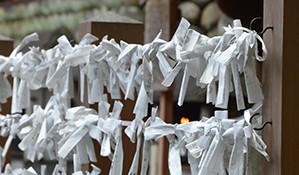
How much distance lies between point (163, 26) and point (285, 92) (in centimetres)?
222

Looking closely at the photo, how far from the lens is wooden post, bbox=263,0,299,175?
83cm

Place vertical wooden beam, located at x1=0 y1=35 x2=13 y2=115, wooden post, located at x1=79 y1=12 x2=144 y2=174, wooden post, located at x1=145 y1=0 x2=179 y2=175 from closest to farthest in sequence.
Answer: wooden post, located at x1=79 y1=12 x2=144 y2=174 → vertical wooden beam, located at x1=0 y1=35 x2=13 y2=115 → wooden post, located at x1=145 y1=0 x2=179 y2=175

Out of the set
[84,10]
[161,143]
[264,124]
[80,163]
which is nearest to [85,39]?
[80,163]

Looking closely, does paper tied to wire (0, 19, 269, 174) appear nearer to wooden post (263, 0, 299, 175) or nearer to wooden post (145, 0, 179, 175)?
wooden post (263, 0, 299, 175)

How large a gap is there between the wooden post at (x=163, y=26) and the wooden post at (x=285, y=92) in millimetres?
2052

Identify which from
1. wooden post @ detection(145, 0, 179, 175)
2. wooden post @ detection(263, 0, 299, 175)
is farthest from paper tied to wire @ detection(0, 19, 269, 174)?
wooden post @ detection(145, 0, 179, 175)

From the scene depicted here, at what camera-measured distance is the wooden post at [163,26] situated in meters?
3.05

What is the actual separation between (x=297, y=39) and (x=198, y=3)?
3.77 metres

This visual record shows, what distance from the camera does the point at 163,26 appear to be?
304cm

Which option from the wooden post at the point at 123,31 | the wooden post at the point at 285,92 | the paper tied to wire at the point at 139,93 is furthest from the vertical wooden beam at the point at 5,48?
the wooden post at the point at 285,92

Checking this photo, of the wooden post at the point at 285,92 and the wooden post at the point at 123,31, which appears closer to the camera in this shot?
the wooden post at the point at 285,92

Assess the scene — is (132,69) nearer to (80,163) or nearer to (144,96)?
(144,96)

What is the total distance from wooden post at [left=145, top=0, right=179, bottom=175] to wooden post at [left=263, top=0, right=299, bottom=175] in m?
2.05

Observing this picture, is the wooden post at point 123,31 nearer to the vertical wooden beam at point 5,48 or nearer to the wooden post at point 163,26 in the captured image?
the vertical wooden beam at point 5,48
